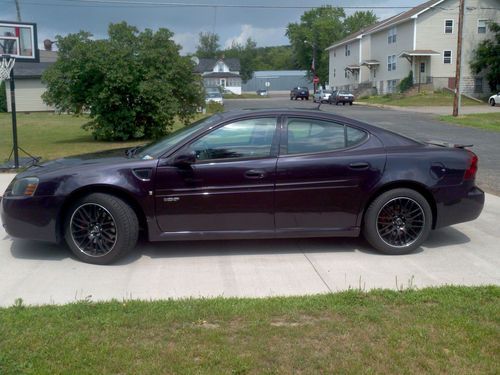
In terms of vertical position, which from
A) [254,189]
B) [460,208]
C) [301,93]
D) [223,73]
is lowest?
[460,208]

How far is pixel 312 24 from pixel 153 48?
85333 mm

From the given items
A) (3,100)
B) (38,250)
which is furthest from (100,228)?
(3,100)

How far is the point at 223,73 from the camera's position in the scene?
354 ft

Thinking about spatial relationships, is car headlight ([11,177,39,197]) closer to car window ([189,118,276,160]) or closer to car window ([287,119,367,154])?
car window ([189,118,276,160])

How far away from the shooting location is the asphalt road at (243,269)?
498 cm

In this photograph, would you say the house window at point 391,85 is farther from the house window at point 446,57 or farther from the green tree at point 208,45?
the green tree at point 208,45

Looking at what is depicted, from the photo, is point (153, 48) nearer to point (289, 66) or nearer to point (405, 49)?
point (405, 49)

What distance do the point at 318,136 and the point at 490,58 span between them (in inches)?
1941

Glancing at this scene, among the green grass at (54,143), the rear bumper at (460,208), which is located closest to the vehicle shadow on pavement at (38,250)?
the rear bumper at (460,208)

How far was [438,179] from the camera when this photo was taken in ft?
19.6

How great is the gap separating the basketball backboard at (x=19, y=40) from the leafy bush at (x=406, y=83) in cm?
4579

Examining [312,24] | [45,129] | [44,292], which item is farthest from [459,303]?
[312,24]

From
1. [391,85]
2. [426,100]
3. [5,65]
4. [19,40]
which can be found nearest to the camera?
[5,65]

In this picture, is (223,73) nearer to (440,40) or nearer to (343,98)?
(343,98)
